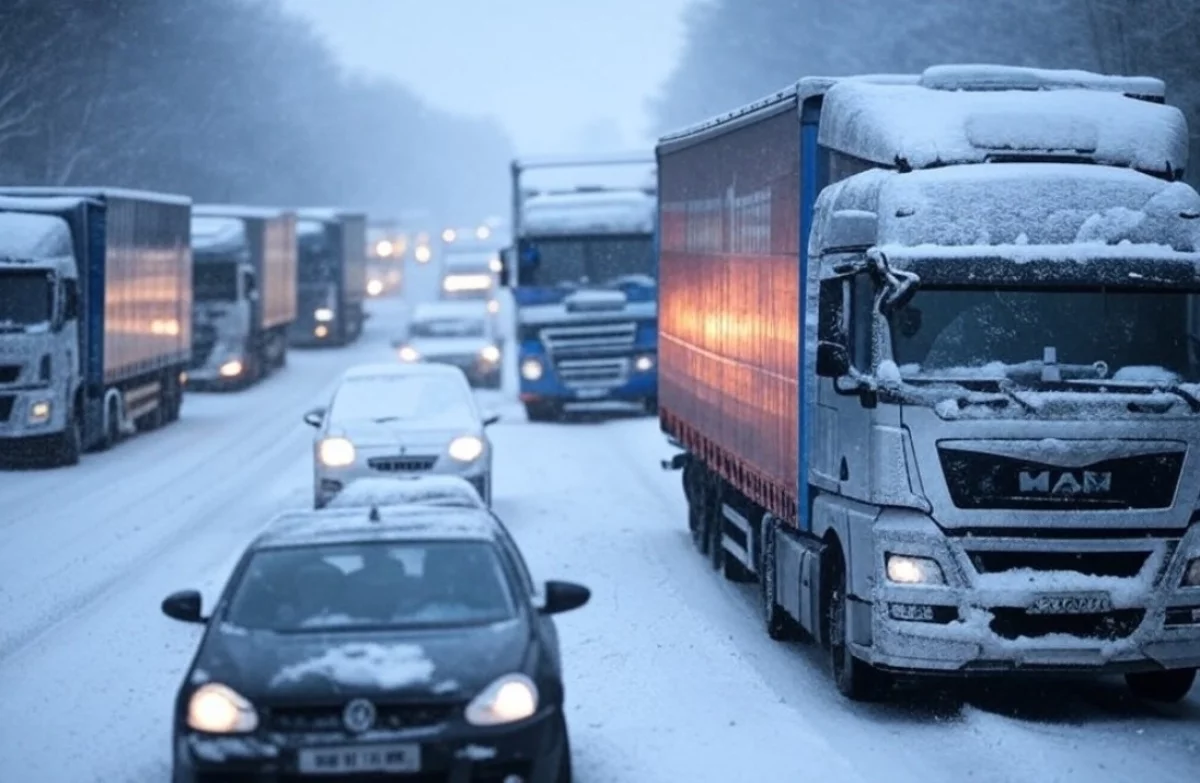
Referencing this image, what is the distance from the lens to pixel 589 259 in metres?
37.1

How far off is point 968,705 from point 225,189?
84074mm

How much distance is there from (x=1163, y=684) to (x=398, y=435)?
10.7 metres

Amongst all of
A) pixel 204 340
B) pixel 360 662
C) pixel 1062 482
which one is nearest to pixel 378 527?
pixel 360 662

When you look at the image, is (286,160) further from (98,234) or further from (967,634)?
(967,634)

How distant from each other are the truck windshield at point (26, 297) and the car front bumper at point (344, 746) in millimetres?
21646

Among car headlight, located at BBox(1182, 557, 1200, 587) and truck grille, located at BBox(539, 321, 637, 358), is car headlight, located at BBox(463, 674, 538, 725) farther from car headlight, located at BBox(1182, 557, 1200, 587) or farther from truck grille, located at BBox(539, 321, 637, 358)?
truck grille, located at BBox(539, 321, 637, 358)

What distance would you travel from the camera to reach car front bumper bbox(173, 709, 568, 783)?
9188 mm

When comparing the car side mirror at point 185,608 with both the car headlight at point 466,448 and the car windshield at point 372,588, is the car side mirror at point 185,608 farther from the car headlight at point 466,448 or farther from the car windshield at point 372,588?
the car headlight at point 466,448

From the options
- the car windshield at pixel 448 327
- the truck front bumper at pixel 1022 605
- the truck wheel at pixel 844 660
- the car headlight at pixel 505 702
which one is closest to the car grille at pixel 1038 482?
the truck front bumper at pixel 1022 605

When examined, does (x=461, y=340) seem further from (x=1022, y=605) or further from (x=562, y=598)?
(x=562, y=598)

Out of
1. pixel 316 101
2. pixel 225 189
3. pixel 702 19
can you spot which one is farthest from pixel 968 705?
pixel 316 101

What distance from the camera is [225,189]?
94688 millimetres

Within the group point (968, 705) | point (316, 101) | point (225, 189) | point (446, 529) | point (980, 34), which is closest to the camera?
point (446, 529)

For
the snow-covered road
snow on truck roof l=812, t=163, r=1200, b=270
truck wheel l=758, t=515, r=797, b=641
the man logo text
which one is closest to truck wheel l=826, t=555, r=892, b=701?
the snow-covered road
